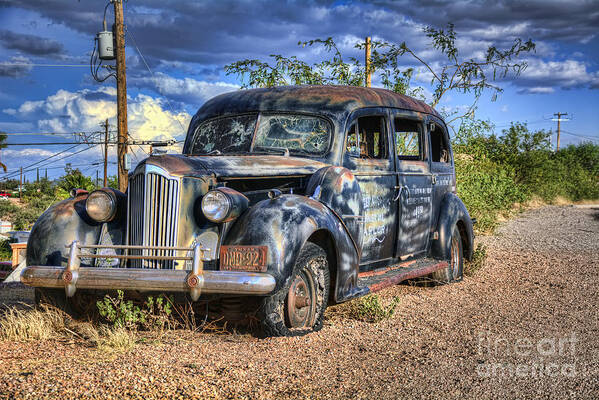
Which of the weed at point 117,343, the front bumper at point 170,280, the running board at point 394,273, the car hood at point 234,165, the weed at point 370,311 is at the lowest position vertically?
the weed at point 370,311

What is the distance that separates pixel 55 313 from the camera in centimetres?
527

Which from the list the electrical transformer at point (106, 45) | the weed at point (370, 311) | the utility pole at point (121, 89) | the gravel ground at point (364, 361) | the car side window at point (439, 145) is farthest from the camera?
the electrical transformer at point (106, 45)

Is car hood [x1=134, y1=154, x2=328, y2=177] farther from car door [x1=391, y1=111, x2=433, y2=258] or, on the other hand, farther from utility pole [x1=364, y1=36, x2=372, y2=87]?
utility pole [x1=364, y1=36, x2=372, y2=87]

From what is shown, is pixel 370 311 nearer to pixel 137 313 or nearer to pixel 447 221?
pixel 137 313

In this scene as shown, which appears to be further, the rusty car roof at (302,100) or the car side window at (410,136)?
the car side window at (410,136)

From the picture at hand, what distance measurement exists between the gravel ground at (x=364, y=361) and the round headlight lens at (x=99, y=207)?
102 centimetres

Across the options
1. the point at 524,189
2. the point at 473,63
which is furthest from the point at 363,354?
the point at 524,189

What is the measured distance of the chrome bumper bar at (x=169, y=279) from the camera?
4.38 metres

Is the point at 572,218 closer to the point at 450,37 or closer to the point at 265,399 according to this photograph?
the point at 450,37

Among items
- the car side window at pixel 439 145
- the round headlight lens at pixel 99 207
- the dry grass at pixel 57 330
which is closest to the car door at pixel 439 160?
the car side window at pixel 439 145

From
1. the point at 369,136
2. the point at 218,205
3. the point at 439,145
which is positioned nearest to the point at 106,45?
the point at 439,145

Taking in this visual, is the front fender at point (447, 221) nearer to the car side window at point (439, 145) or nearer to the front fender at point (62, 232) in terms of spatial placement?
the car side window at point (439, 145)

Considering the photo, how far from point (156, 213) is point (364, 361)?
1.87m

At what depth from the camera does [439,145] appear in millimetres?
8648
